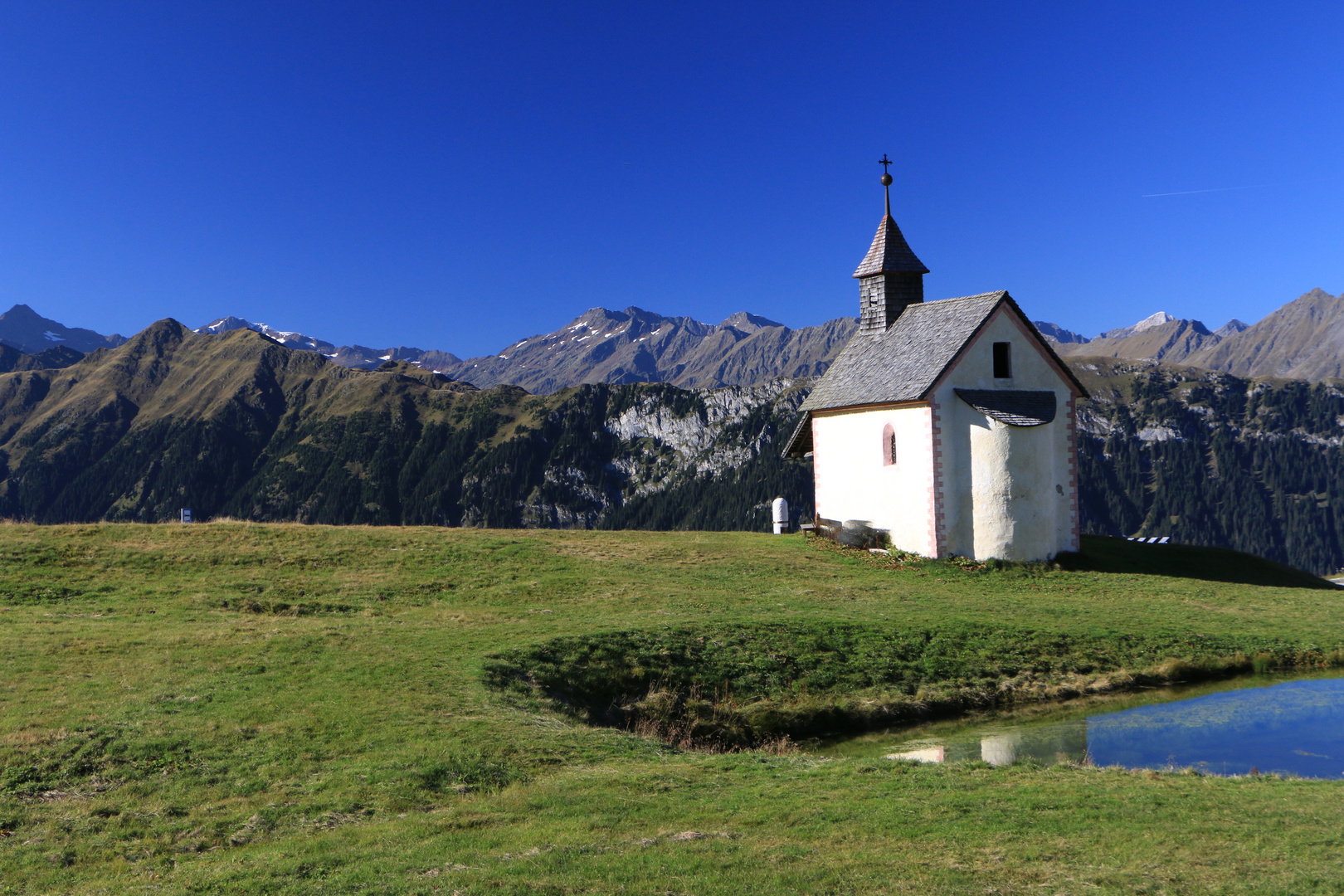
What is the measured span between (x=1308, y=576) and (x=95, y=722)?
56.6 metres

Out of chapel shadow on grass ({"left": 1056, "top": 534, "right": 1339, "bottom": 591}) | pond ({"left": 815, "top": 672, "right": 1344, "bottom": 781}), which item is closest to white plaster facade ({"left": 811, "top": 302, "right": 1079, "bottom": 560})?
chapel shadow on grass ({"left": 1056, "top": 534, "right": 1339, "bottom": 591})

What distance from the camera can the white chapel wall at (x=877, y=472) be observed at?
42.8 metres

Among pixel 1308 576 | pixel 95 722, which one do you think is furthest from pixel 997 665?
pixel 1308 576

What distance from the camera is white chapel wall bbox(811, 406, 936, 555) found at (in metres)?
42.8

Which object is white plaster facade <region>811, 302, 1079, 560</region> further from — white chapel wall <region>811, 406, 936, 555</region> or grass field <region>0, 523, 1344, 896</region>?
grass field <region>0, 523, 1344, 896</region>

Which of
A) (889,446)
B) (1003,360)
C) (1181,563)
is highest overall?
(1003,360)

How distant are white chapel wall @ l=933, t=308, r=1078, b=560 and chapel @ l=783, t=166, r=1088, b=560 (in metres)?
0.05

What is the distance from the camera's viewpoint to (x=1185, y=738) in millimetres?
21281

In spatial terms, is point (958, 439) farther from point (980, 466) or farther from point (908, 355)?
point (908, 355)

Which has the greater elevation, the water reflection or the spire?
the spire

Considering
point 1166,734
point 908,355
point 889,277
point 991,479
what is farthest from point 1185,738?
point 889,277

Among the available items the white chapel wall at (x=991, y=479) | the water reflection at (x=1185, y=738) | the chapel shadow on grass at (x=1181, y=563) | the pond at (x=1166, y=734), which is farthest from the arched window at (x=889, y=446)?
the water reflection at (x=1185, y=738)

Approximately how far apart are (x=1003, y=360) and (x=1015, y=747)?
27.3 metres

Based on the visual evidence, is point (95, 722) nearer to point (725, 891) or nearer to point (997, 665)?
point (725, 891)
